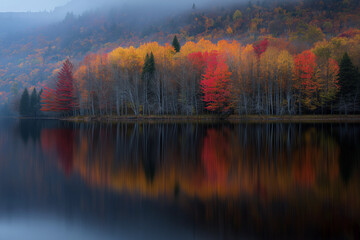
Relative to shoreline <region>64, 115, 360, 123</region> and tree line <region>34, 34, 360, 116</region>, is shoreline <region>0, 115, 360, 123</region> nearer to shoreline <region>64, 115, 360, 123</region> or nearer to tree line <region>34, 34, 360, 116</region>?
shoreline <region>64, 115, 360, 123</region>

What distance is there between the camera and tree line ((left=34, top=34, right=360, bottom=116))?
161ft

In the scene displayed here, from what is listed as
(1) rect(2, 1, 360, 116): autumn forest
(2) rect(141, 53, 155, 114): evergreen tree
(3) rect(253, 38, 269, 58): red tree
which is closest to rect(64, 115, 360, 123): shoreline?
(1) rect(2, 1, 360, 116): autumn forest

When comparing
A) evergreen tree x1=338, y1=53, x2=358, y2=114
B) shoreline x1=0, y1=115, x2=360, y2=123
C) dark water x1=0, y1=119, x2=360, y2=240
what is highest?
evergreen tree x1=338, y1=53, x2=358, y2=114

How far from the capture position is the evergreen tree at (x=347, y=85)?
1875 inches

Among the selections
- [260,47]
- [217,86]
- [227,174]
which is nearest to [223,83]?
[217,86]

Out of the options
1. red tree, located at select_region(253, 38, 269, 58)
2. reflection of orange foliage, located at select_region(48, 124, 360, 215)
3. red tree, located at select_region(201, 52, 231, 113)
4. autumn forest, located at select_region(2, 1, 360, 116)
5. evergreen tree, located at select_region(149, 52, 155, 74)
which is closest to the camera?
reflection of orange foliage, located at select_region(48, 124, 360, 215)

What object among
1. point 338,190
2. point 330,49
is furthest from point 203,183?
point 330,49

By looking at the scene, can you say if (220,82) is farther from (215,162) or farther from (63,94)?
(215,162)

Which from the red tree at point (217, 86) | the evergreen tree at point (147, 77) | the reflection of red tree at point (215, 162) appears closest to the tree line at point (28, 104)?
the evergreen tree at point (147, 77)

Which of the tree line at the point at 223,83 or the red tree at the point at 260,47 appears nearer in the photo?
the tree line at the point at 223,83

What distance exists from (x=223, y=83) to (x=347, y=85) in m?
23.0

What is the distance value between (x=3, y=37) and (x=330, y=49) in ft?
686

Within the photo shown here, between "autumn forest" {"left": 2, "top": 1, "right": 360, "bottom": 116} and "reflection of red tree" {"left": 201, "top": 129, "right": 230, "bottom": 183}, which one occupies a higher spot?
"autumn forest" {"left": 2, "top": 1, "right": 360, "bottom": 116}

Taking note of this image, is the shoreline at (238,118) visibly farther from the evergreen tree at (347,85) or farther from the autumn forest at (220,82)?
the evergreen tree at (347,85)
